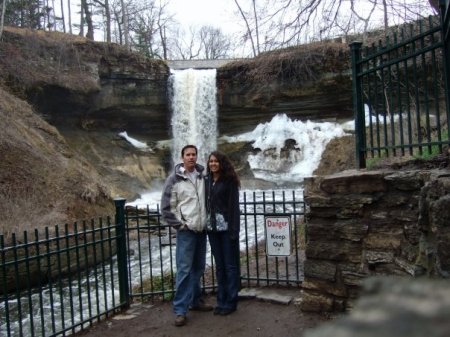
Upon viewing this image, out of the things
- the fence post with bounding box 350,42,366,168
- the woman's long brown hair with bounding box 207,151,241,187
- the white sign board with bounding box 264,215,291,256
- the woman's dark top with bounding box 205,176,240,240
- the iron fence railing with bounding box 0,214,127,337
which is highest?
the fence post with bounding box 350,42,366,168

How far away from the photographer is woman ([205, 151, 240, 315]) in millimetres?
5316

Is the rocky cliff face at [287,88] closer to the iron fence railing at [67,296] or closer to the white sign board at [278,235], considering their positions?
the iron fence railing at [67,296]

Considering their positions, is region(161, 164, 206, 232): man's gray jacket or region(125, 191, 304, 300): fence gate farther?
region(125, 191, 304, 300): fence gate

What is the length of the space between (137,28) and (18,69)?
70.0 feet

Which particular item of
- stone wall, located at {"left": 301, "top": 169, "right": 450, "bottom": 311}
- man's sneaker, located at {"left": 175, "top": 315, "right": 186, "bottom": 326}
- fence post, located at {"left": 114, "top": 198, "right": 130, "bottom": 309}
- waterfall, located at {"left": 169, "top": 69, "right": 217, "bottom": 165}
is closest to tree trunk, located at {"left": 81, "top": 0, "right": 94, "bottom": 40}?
waterfall, located at {"left": 169, "top": 69, "right": 217, "bottom": 165}

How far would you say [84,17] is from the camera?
120 ft

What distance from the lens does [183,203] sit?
5.36 metres

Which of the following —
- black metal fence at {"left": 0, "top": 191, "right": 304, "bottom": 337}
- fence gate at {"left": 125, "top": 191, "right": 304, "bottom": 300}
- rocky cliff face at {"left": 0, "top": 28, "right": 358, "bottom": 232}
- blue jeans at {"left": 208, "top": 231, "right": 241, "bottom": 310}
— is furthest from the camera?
rocky cliff face at {"left": 0, "top": 28, "right": 358, "bottom": 232}

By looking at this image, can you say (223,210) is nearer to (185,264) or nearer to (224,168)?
(224,168)

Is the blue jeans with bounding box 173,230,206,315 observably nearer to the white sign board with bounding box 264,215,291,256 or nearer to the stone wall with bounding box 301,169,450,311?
the white sign board with bounding box 264,215,291,256

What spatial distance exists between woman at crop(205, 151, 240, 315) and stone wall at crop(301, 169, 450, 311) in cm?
83

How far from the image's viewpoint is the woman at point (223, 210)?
5316 mm

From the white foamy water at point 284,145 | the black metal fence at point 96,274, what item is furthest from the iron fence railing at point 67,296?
the white foamy water at point 284,145

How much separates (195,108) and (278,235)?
64.1 ft
